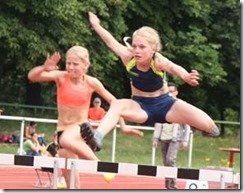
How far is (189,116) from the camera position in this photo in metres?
7.87

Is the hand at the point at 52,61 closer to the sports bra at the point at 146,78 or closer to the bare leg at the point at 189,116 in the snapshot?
the sports bra at the point at 146,78

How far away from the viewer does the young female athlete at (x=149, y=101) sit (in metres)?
7.84

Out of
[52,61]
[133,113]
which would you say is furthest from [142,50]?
[52,61]

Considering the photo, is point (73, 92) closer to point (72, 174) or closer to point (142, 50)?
point (72, 174)

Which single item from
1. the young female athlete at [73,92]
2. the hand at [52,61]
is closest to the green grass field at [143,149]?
Answer: the young female athlete at [73,92]

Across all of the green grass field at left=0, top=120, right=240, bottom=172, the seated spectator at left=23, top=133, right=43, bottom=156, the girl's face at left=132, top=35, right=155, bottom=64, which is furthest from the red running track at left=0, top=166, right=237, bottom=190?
the girl's face at left=132, top=35, right=155, bottom=64

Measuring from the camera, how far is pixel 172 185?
1148 centimetres

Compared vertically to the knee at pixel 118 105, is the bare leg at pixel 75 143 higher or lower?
lower

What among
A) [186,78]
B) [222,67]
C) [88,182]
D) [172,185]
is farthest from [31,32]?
[186,78]

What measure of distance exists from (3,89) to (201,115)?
2206cm

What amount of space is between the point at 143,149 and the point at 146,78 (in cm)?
1146

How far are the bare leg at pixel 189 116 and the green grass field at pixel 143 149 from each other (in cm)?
848

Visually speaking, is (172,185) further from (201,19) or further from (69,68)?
(201,19)

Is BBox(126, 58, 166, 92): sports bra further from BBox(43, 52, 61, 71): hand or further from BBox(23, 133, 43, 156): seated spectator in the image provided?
BBox(23, 133, 43, 156): seated spectator
